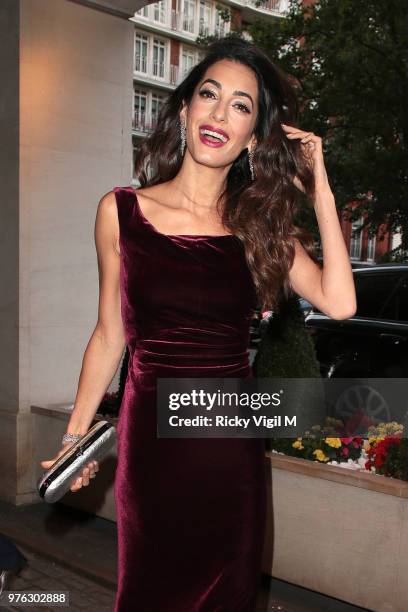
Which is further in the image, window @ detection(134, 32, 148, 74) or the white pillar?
window @ detection(134, 32, 148, 74)

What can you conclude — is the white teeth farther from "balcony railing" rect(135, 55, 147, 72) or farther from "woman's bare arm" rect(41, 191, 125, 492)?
"balcony railing" rect(135, 55, 147, 72)

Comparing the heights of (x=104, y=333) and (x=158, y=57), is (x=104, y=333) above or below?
below

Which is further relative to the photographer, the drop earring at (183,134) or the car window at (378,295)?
the car window at (378,295)

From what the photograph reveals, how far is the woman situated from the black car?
512 cm

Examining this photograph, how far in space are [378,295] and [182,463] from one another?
570 cm

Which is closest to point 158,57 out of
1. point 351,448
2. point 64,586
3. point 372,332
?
point 372,332

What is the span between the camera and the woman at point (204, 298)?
212cm

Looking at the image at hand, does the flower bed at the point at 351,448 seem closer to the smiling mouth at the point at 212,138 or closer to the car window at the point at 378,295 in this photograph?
the smiling mouth at the point at 212,138

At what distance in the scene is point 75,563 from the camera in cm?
448

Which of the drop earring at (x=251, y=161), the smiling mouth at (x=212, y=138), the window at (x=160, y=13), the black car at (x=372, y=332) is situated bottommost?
the black car at (x=372, y=332)

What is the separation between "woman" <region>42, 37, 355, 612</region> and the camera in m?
2.12

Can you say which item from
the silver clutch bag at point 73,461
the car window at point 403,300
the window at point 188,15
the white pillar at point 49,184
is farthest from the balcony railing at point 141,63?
the silver clutch bag at point 73,461

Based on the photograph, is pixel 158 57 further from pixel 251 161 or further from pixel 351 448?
pixel 251 161

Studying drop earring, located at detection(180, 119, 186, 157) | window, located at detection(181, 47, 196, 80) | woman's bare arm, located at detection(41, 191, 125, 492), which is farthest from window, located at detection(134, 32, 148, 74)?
woman's bare arm, located at detection(41, 191, 125, 492)
